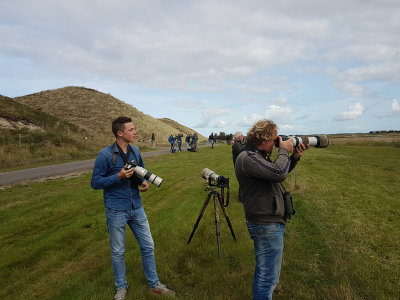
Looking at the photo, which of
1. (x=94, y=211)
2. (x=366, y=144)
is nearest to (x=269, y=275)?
Answer: (x=94, y=211)

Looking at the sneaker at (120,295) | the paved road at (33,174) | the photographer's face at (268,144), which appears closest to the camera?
the photographer's face at (268,144)

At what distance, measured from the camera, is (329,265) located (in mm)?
5160

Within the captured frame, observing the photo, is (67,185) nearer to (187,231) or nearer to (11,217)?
(11,217)

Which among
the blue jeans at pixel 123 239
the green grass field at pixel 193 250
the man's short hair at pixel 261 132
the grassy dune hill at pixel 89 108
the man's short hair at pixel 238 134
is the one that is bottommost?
the green grass field at pixel 193 250

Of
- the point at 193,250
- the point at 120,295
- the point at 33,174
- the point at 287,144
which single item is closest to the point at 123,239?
the point at 120,295

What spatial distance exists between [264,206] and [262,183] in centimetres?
26

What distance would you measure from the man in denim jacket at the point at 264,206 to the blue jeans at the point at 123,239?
5.94ft

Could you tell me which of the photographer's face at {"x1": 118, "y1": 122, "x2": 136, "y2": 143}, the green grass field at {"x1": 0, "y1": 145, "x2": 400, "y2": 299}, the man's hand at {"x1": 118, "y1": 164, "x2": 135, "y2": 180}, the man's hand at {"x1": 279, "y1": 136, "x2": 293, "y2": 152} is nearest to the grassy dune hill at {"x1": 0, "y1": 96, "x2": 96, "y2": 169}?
the green grass field at {"x1": 0, "y1": 145, "x2": 400, "y2": 299}

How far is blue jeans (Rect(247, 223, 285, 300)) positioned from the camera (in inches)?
117

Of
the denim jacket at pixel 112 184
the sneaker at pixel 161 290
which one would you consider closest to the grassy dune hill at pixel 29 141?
the denim jacket at pixel 112 184

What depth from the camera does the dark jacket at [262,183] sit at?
2844mm

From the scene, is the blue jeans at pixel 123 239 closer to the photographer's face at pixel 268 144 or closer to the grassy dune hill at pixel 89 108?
the photographer's face at pixel 268 144

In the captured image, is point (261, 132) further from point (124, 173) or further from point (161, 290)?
point (161, 290)

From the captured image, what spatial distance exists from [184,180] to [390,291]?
34.1 feet
